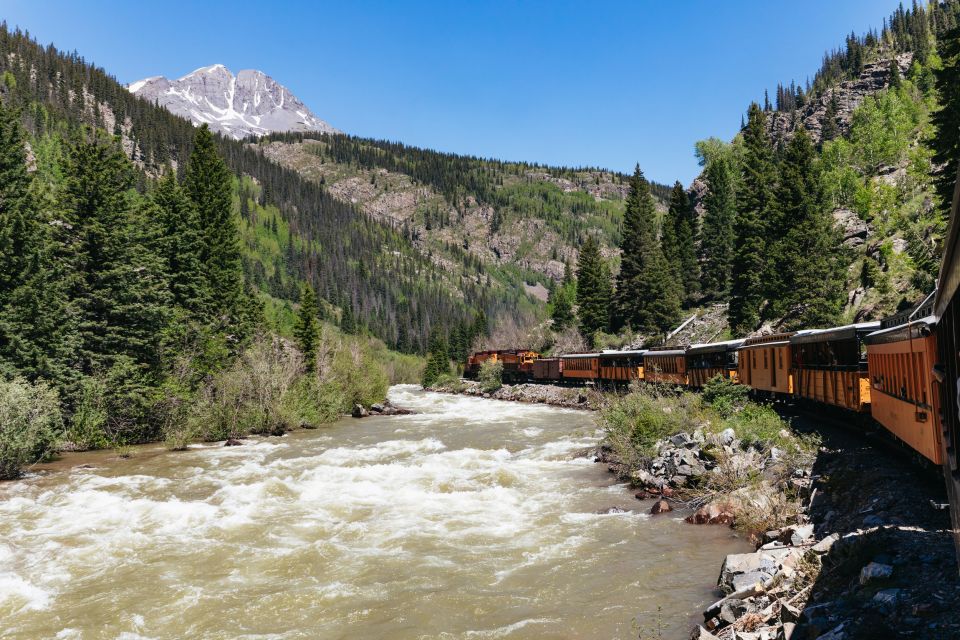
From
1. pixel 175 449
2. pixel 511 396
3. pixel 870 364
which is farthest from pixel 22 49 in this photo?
pixel 870 364

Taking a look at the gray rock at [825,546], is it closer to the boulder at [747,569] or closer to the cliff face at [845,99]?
the boulder at [747,569]

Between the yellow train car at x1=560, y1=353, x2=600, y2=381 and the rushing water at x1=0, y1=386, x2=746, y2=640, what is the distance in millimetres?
33856

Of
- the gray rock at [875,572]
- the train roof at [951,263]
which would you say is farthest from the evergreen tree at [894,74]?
the train roof at [951,263]

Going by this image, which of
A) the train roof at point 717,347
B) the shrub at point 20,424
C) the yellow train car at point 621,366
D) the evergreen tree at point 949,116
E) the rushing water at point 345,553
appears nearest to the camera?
the rushing water at point 345,553

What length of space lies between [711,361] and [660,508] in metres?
23.0

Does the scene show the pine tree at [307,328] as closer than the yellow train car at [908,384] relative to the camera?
No

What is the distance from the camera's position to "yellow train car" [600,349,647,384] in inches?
1873

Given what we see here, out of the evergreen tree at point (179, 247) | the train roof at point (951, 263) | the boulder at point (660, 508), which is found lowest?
the boulder at point (660, 508)

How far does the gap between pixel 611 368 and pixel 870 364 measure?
120 ft

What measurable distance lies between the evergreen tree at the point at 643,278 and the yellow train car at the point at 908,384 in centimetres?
5499

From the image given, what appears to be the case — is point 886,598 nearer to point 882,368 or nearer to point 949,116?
point 882,368

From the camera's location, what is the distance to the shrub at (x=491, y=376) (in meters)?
76.3

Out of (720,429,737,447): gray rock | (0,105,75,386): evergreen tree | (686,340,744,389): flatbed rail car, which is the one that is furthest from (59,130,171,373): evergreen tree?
(686,340,744,389): flatbed rail car

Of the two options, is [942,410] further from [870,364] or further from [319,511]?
[319,511]
